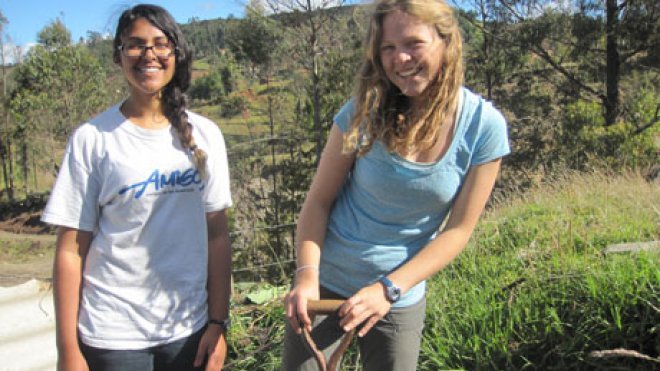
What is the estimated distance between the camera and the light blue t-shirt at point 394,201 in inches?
60.4

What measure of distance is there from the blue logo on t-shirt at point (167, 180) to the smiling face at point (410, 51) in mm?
658

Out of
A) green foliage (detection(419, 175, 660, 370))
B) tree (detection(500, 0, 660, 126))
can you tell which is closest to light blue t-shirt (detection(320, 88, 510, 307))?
green foliage (detection(419, 175, 660, 370))

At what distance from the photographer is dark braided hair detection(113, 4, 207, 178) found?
1.70m

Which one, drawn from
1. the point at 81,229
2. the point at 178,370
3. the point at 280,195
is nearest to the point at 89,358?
the point at 178,370

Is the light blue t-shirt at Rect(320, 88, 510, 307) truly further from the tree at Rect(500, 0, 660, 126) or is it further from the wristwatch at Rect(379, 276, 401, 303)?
the tree at Rect(500, 0, 660, 126)

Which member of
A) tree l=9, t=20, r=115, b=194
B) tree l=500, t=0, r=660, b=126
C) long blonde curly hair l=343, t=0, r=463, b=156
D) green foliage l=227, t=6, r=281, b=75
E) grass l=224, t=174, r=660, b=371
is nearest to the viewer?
long blonde curly hair l=343, t=0, r=463, b=156

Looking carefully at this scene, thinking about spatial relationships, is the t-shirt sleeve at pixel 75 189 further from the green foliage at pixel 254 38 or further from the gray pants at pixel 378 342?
the green foliage at pixel 254 38

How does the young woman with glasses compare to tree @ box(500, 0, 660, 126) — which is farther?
tree @ box(500, 0, 660, 126)

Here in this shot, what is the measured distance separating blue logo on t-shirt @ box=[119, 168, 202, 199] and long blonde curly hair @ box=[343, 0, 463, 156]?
1.63 feet

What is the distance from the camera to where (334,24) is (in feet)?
55.1

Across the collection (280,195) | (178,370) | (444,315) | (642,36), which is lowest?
(280,195)

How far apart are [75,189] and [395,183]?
87cm

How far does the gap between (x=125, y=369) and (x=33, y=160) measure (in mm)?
26804

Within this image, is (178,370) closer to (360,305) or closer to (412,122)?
(360,305)
